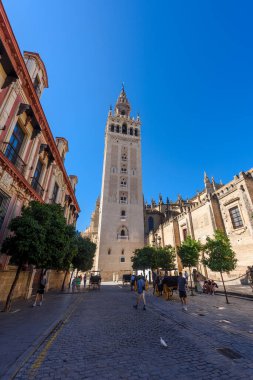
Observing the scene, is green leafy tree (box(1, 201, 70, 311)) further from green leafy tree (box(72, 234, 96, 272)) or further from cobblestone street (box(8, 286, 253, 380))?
green leafy tree (box(72, 234, 96, 272))

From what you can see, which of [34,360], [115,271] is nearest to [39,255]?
[34,360]

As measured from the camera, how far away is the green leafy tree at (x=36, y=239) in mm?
Result: 8719

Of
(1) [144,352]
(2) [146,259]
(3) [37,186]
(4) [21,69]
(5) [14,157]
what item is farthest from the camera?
(2) [146,259]

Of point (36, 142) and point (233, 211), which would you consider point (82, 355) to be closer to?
point (36, 142)

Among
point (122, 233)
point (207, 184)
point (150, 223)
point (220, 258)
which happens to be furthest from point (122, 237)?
point (220, 258)

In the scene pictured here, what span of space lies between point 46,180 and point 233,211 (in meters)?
19.9

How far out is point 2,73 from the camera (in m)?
9.87

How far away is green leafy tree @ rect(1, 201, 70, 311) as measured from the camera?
28.6 feet

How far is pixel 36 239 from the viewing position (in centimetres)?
882

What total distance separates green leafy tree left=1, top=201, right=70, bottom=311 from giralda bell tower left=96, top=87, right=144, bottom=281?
27780 mm

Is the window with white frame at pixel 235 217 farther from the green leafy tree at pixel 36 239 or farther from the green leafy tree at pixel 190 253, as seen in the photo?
the green leafy tree at pixel 36 239

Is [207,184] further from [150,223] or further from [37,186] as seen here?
[37,186]

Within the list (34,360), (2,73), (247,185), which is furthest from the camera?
(247,185)

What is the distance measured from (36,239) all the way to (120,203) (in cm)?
3350
